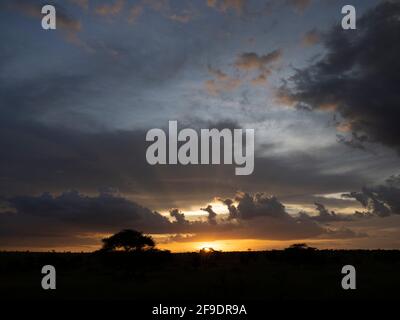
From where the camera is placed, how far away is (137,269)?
42.3 meters

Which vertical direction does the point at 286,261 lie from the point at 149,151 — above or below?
below

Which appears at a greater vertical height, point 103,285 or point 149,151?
point 149,151
